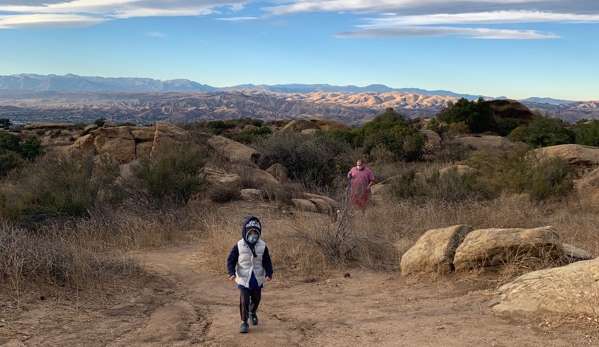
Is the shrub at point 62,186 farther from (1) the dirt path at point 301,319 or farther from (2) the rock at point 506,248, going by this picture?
(2) the rock at point 506,248

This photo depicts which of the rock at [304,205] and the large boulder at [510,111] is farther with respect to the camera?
the large boulder at [510,111]

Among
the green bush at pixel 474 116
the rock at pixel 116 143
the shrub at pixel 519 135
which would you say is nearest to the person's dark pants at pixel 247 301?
the rock at pixel 116 143

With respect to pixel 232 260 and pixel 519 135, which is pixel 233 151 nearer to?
pixel 232 260

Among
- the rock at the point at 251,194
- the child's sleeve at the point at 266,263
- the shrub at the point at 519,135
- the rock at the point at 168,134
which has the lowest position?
the rock at the point at 251,194

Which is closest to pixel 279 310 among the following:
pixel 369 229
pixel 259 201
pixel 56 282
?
pixel 56 282

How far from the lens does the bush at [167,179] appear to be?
1323 cm

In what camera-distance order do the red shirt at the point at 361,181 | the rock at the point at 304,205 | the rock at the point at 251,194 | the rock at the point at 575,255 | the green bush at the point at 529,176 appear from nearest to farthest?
the rock at the point at 575,255, the red shirt at the point at 361,181, the rock at the point at 304,205, the green bush at the point at 529,176, the rock at the point at 251,194

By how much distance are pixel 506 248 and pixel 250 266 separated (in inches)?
140

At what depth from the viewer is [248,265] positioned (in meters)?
5.83

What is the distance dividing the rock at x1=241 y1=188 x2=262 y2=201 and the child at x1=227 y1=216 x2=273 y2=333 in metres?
9.16

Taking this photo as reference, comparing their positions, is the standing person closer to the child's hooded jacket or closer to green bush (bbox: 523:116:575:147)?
the child's hooded jacket

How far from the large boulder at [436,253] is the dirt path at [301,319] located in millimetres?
249

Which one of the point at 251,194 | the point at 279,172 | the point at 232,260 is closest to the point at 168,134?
the point at 279,172

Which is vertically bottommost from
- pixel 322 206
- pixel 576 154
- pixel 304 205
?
pixel 322 206
